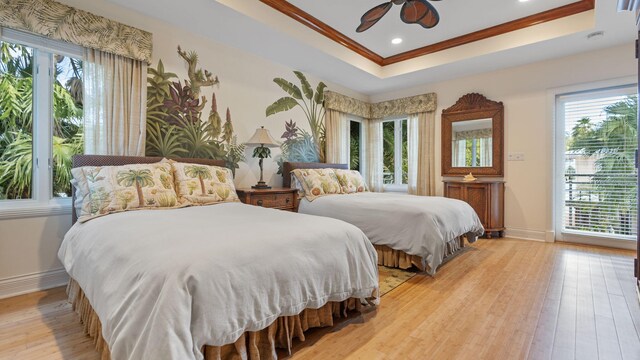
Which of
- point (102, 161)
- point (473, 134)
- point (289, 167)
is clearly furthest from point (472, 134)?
point (102, 161)

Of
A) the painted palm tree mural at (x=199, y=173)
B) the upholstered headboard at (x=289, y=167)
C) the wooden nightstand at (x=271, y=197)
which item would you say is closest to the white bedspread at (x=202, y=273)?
the painted palm tree mural at (x=199, y=173)

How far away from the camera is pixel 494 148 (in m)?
4.51

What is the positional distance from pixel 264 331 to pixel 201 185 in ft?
5.16

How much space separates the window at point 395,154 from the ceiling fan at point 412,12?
9.64ft

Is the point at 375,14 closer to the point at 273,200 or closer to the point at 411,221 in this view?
the point at 411,221

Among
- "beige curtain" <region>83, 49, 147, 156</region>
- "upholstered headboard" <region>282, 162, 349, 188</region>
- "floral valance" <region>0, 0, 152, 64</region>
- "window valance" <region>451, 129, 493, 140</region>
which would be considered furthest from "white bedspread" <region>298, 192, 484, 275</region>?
"floral valance" <region>0, 0, 152, 64</region>

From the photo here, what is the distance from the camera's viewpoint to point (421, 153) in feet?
17.0

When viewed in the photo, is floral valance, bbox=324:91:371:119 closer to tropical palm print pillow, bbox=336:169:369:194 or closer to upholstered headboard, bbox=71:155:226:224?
tropical palm print pillow, bbox=336:169:369:194

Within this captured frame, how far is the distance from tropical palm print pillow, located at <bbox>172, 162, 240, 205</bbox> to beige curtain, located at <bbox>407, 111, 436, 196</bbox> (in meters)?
3.48

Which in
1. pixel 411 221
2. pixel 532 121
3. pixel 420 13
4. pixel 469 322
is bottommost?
pixel 469 322

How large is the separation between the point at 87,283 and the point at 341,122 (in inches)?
174

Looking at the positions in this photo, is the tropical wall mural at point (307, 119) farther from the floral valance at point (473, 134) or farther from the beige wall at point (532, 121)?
the beige wall at point (532, 121)

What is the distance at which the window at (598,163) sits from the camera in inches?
143

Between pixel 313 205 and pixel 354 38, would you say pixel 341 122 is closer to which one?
pixel 354 38
